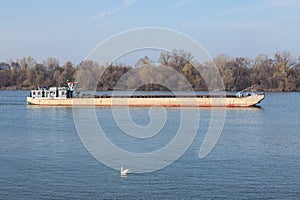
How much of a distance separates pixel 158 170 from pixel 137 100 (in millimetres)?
44383

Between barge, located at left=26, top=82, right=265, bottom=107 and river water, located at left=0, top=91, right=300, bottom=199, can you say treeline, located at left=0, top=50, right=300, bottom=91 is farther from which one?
river water, located at left=0, top=91, right=300, bottom=199

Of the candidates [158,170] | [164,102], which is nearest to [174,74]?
[164,102]

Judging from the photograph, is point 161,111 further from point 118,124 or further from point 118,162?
point 118,162

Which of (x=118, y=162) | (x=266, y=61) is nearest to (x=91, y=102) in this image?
(x=118, y=162)

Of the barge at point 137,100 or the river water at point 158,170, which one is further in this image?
the barge at point 137,100

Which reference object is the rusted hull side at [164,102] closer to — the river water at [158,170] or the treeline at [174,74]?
the river water at [158,170]

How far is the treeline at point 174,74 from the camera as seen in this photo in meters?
122

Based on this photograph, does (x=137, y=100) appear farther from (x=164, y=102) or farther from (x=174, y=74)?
(x=174, y=74)

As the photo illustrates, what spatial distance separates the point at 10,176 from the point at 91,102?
4746 centimetres

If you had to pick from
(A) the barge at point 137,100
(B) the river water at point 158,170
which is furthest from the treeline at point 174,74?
(B) the river water at point 158,170

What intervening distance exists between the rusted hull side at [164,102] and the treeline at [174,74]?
4574 centimetres

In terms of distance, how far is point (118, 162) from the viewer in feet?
90.9

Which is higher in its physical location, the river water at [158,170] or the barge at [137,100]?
the barge at [137,100]

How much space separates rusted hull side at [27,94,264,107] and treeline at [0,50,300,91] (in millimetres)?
45735
